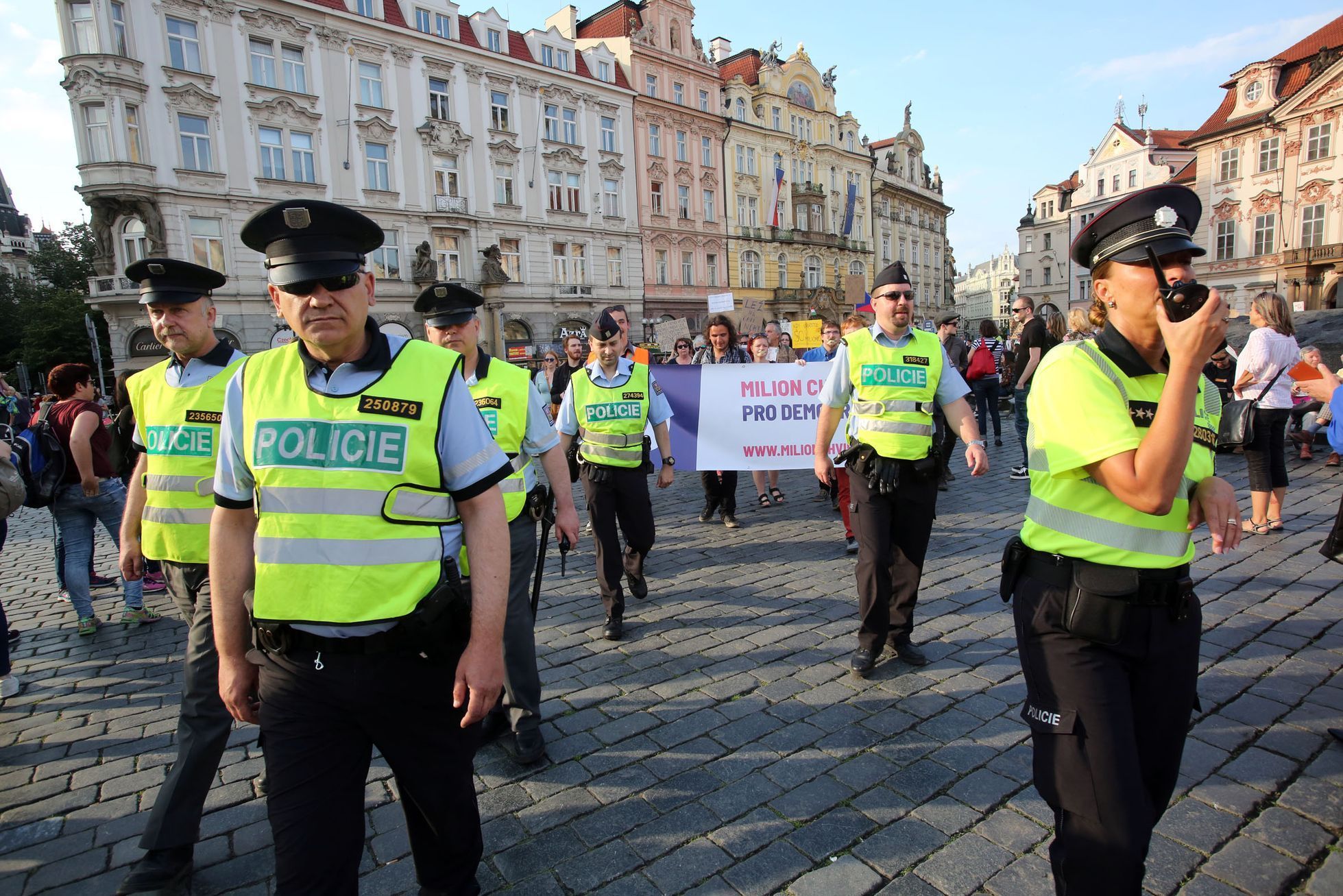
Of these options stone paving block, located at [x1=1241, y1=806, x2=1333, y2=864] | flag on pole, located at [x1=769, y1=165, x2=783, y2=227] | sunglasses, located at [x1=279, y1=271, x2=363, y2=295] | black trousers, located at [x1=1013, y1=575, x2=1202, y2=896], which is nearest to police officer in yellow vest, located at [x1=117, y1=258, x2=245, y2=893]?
sunglasses, located at [x1=279, y1=271, x2=363, y2=295]

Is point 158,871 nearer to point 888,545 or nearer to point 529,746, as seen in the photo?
point 529,746

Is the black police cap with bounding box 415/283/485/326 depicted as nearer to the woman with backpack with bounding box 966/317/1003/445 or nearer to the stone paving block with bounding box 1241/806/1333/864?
the stone paving block with bounding box 1241/806/1333/864

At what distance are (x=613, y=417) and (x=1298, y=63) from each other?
172 feet

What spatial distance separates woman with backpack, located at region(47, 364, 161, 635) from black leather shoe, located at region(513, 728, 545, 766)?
424cm

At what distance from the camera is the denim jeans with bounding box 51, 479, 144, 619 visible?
18.6 feet

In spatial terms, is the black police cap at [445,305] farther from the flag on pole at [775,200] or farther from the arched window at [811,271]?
the arched window at [811,271]

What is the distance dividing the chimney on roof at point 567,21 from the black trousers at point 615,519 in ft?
136

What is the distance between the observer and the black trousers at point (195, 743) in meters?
2.76

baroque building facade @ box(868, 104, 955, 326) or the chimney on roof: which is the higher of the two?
the chimney on roof

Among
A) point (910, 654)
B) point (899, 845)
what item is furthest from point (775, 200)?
point (899, 845)

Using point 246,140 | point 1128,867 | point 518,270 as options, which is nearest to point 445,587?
point 1128,867

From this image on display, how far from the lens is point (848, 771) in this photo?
323cm

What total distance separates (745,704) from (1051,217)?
81429 millimetres

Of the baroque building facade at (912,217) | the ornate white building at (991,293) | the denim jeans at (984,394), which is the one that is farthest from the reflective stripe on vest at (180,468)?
the ornate white building at (991,293)
